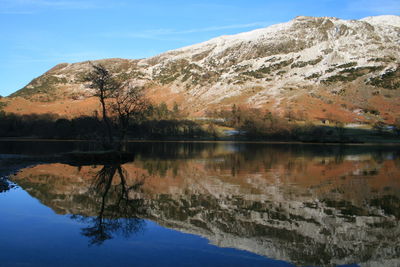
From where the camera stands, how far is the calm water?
14914 millimetres

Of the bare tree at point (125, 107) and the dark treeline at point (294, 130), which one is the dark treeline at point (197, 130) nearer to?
the dark treeline at point (294, 130)

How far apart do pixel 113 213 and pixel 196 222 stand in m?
5.06

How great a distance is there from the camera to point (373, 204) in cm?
2533

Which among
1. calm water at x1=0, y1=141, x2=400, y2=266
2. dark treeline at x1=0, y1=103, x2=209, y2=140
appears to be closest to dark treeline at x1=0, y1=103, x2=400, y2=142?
dark treeline at x1=0, y1=103, x2=209, y2=140

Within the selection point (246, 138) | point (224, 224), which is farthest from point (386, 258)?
point (246, 138)

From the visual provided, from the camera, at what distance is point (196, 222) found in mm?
19984

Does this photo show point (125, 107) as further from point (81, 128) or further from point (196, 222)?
point (81, 128)

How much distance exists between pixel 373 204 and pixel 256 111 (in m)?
170

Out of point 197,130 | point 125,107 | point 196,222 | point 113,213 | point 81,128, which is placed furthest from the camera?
point 197,130

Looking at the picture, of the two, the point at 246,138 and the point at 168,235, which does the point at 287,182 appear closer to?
the point at 168,235

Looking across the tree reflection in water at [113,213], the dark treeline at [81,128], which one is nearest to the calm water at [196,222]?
the tree reflection in water at [113,213]

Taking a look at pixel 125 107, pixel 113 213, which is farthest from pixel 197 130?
pixel 113 213

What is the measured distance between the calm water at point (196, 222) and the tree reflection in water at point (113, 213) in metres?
0.06

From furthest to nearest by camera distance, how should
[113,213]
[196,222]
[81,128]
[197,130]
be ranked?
[197,130]
[81,128]
[113,213]
[196,222]
